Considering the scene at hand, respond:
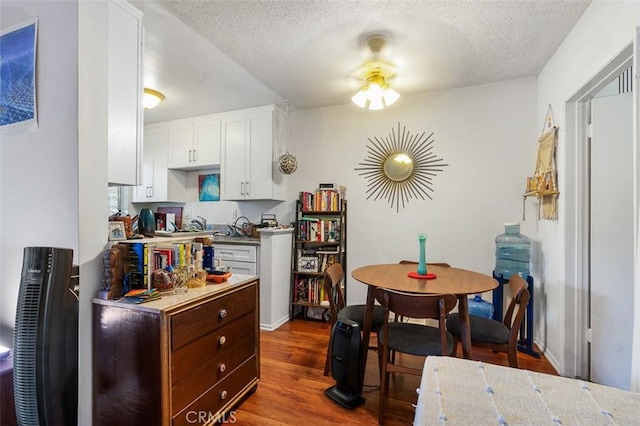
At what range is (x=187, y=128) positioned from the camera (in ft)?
13.2

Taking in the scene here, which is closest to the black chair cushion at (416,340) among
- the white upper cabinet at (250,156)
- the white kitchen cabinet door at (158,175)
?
the white upper cabinet at (250,156)

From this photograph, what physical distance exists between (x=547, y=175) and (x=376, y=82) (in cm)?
163

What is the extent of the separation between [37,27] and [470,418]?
8.73 ft

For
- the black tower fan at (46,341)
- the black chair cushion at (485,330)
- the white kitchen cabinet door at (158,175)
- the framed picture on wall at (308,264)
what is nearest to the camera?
the black tower fan at (46,341)

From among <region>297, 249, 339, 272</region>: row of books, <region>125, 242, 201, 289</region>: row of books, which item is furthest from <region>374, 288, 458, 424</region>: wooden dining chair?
<region>297, 249, 339, 272</region>: row of books

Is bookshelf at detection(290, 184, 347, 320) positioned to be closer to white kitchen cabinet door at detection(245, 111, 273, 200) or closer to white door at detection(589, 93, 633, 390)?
white kitchen cabinet door at detection(245, 111, 273, 200)

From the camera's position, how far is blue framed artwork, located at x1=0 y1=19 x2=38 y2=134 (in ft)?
5.27

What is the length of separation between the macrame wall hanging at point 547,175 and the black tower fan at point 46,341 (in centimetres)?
323

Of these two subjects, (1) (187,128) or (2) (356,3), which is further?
(1) (187,128)

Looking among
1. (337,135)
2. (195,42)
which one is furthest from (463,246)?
(195,42)

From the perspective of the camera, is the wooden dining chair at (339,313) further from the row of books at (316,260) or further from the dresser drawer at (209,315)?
the row of books at (316,260)

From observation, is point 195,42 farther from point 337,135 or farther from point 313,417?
point 313,417

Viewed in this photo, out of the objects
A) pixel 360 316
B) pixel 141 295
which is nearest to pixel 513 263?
pixel 360 316

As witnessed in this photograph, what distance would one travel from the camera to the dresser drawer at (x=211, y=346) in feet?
4.59
